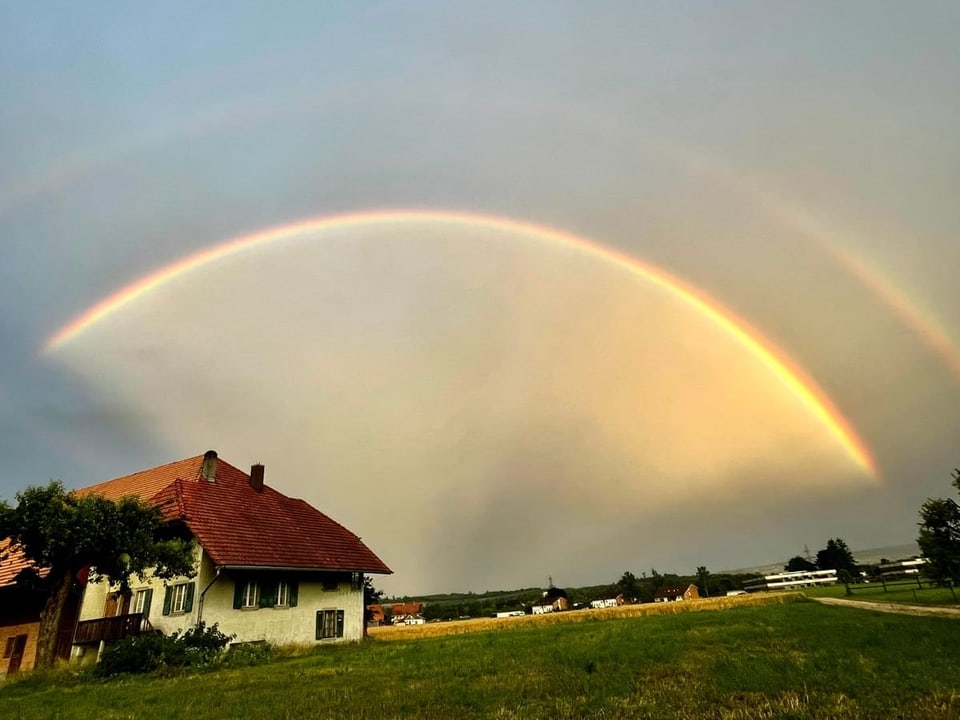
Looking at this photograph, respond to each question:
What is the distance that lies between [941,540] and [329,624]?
3630cm

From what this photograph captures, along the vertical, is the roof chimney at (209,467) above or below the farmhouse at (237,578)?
above

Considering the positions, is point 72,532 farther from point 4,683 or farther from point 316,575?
point 316,575

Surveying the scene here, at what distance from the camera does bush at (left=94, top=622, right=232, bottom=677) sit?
19391mm

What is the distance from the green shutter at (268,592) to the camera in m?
28.5

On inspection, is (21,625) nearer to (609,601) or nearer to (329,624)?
(329,624)

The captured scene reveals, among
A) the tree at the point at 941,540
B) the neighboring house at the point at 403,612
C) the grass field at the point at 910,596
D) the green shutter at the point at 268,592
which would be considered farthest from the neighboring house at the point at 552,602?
the green shutter at the point at 268,592

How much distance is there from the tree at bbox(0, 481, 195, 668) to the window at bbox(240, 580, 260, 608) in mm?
5613

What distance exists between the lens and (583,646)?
16609mm

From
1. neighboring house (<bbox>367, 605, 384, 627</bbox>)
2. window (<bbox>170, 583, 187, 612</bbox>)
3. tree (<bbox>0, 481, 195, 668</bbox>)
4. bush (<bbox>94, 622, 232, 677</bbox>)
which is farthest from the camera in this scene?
neighboring house (<bbox>367, 605, 384, 627</bbox>)

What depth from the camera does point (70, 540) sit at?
20.8m

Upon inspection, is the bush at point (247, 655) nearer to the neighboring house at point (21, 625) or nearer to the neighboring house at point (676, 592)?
the neighboring house at point (21, 625)

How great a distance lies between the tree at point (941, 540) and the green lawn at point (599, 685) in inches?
837

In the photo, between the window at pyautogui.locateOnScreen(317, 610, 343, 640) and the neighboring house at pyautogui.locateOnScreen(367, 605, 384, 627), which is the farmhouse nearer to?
the window at pyautogui.locateOnScreen(317, 610, 343, 640)

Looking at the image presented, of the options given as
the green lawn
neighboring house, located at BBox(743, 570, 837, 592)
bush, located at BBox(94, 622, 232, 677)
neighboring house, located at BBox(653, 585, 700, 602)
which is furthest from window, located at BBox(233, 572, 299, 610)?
neighboring house, located at BBox(743, 570, 837, 592)
